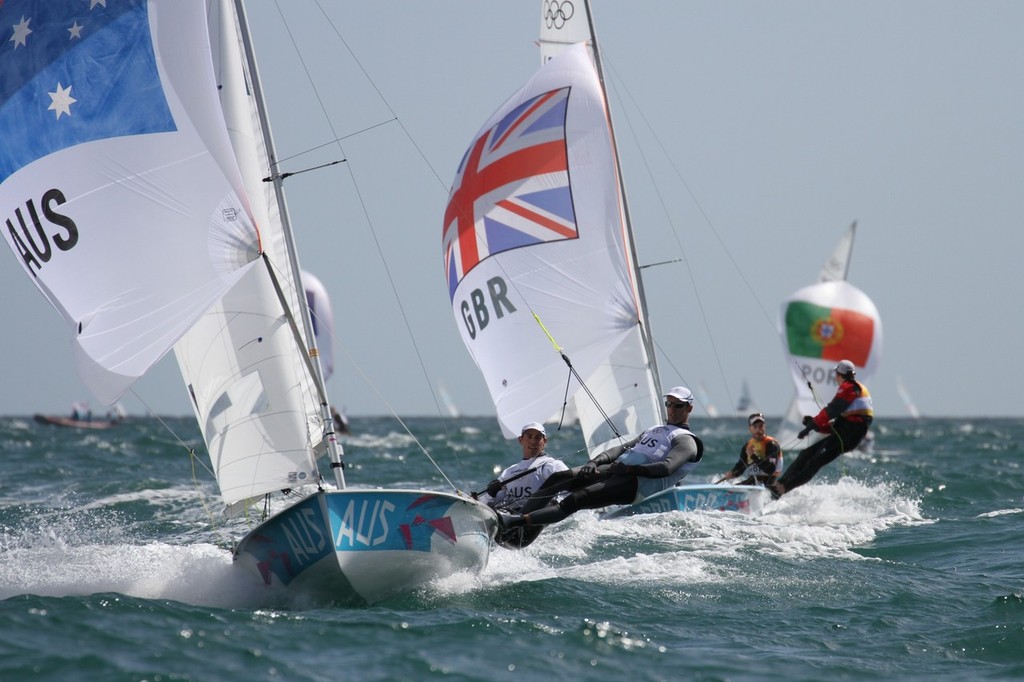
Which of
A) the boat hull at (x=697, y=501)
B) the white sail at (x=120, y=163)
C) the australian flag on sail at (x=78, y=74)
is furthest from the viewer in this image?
the boat hull at (x=697, y=501)

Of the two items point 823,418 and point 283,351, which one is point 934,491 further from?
point 283,351

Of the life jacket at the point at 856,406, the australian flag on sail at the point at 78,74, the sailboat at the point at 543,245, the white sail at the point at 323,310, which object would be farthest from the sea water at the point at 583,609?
the white sail at the point at 323,310

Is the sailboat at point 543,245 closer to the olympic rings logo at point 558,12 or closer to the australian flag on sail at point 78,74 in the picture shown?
the olympic rings logo at point 558,12

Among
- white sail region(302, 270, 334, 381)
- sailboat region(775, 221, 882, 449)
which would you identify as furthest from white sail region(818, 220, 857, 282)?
white sail region(302, 270, 334, 381)

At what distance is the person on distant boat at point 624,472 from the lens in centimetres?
891

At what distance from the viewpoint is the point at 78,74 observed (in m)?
7.89

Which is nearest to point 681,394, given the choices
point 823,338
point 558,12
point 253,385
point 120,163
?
point 253,385

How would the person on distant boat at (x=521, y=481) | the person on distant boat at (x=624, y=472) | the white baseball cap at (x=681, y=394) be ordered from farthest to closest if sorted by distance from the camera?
the white baseball cap at (x=681, y=394) < the person on distant boat at (x=521, y=481) < the person on distant boat at (x=624, y=472)

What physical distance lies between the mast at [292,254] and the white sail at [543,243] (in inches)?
185

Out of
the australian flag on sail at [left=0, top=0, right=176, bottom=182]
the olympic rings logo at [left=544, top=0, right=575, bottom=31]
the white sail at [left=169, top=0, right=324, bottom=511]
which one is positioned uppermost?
the olympic rings logo at [left=544, top=0, right=575, bottom=31]

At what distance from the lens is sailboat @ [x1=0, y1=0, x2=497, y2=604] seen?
7523 mm

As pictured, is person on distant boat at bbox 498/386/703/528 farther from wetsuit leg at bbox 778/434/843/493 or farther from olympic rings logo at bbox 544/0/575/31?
olympic rings logo at bbox 544/0/575/31

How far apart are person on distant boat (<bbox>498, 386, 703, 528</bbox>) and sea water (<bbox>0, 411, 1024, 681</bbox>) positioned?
39 centimetres

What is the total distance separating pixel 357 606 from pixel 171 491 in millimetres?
9015
